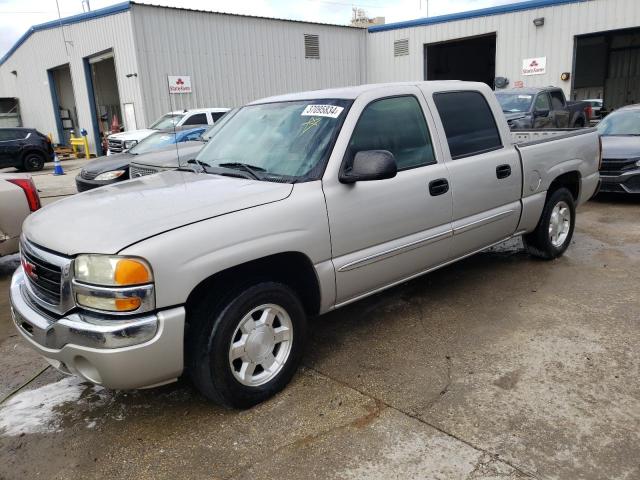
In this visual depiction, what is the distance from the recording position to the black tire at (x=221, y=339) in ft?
9.17

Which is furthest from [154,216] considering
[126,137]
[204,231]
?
[126,137]

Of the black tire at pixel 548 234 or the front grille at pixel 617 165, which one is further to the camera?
the front grille at pixel 617 165

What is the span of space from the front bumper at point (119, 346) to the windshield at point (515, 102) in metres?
11.1

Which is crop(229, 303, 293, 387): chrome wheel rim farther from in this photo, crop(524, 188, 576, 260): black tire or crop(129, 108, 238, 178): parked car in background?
crop(129, 108, 238, 178): parked car in background

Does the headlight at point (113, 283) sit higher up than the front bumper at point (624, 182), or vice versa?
the headlight at point (113, 283)

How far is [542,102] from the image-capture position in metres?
12.5

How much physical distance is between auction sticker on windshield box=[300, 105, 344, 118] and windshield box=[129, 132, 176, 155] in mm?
6439

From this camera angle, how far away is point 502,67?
1995 cm

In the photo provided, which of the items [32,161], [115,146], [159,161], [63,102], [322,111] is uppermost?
[63,102]

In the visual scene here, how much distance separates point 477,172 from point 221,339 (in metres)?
2.48

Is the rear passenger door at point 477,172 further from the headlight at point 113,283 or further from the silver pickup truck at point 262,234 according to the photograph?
the headlight at point 113,283

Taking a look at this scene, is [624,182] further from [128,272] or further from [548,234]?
[128,272]

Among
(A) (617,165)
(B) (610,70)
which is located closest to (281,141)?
(A) (617,165)

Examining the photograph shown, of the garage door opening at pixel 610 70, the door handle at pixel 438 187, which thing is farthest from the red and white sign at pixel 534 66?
the door handle at pixel 438 187
